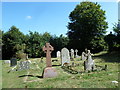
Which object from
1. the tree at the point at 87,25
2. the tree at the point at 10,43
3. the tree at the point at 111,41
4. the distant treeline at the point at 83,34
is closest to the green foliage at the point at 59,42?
the distant treeline at the point at 83,34

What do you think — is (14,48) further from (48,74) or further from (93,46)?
(48,74)

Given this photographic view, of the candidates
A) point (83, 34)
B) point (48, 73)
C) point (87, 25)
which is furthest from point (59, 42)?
point (48, 73)

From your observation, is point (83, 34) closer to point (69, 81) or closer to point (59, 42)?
point (59, 42)

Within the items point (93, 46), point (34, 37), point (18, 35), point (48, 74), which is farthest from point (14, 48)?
point (48, 74)

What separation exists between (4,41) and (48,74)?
115 feet

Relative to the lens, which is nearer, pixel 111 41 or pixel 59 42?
pixel 111 41

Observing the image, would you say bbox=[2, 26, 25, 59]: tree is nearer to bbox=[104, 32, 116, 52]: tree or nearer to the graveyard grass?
bbox=[104, 32, 116, 52]: tree

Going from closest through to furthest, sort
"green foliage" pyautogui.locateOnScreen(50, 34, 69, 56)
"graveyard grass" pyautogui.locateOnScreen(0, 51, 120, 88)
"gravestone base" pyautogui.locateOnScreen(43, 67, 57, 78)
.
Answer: "graveyard grass" pyautogui.locateOnScreen(0, 51, 120, 88)
"gravestone base" pyautogui.locateOnScreen(43, 67, 57, 78)
"green foliage" pyautogui.locateOnScreen(50, 34, 69, 56)

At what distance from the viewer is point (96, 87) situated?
6523mm

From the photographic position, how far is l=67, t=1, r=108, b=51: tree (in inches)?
1265

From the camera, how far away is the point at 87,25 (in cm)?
3269

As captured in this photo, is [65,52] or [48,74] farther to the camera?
[65,52]

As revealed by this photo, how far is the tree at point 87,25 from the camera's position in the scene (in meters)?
32.1

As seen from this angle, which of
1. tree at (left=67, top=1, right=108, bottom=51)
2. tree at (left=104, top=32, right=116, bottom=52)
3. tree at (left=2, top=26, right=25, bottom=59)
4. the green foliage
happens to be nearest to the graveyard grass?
tree at (left=104, top=32, right=116, bottom=52)
